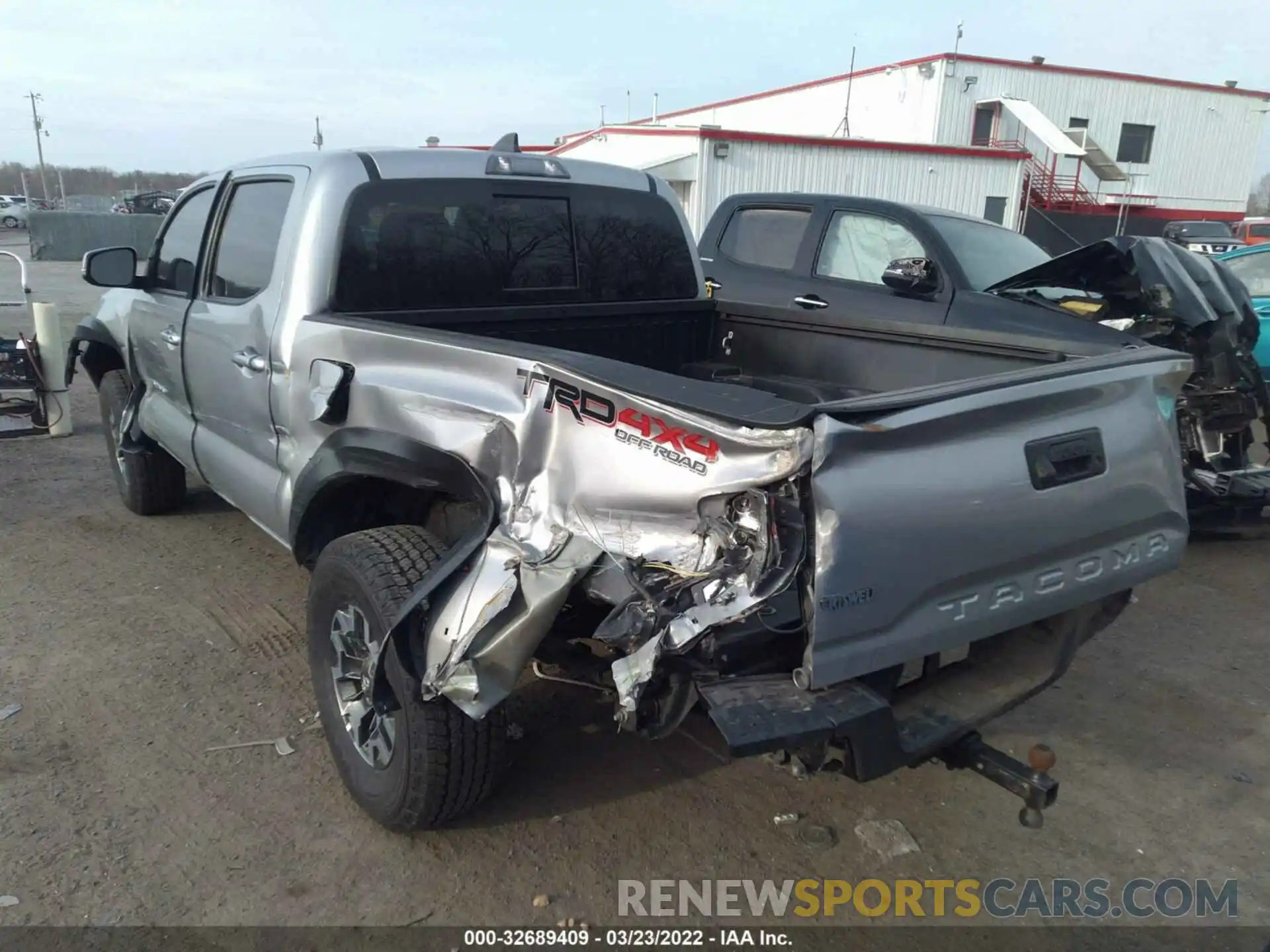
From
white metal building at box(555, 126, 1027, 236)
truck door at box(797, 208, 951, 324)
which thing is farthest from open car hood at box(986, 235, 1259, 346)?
white metal building at box(555, 126, 1027, 236)

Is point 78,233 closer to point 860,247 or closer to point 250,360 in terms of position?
point 860,247

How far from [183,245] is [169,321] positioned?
392 mm

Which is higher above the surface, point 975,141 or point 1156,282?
point 975,141

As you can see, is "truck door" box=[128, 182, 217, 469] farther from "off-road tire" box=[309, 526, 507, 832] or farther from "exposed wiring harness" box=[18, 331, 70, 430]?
"exposed wiring harness" box=[18, 331, 70, 430]

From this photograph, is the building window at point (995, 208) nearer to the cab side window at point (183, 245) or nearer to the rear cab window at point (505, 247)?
the rear cab window at point (505, 247)

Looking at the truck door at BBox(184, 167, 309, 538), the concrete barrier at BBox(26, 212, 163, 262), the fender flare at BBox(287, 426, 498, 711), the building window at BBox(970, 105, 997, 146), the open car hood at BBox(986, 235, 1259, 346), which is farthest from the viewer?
the concrete barrier at BBox(26, 212, 163, 262)

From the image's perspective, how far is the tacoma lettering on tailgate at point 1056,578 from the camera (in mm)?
2326

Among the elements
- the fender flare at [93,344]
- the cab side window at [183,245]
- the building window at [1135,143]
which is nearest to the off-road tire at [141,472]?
the fender flare at [93,344]

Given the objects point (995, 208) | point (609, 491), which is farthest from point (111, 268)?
point (995, 208)

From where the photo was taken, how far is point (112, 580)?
4875 mm

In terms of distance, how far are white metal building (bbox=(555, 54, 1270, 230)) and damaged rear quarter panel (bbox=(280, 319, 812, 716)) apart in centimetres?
1856

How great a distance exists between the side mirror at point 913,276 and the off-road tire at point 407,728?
158 inches

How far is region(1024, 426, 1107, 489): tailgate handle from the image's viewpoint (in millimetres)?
2375

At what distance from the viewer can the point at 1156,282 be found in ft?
17.0
